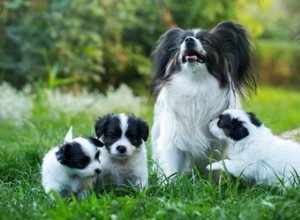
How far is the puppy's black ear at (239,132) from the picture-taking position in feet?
15.5

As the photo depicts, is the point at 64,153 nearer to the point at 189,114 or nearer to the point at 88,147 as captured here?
the point at 88,147

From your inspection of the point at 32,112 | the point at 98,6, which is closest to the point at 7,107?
the point at 32,112

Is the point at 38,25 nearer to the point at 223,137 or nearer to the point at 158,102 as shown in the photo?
Answer: the point at 158,102

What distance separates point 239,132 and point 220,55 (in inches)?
30.9

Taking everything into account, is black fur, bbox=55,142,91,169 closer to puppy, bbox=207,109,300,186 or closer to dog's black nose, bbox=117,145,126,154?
dog's black nose, bbox=117,145,126,154

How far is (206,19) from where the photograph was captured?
1290cm

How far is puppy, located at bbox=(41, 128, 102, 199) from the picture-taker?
442 cm

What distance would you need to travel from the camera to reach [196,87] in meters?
5.14

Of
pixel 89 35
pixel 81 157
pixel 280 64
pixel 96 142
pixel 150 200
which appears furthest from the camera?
pixel 280 64

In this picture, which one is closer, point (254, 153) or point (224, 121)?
point (254, 153)

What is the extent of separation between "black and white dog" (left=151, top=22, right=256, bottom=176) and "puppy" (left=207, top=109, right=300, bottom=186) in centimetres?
37

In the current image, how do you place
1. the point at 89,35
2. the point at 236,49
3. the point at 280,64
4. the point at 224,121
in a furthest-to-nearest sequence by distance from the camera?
the point at 280,64
the point at 89,35
the point at 236,49
the point at 224,121

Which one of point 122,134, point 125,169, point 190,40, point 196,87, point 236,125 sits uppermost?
point 190,40

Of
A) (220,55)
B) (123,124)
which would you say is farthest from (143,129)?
(220,55)
